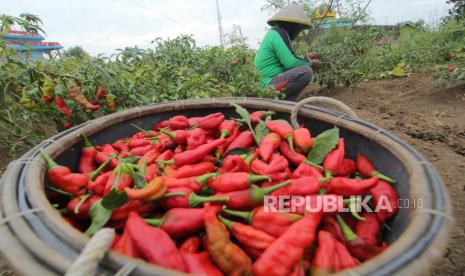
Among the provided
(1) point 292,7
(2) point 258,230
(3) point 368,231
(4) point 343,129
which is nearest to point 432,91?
(1) point 292,7

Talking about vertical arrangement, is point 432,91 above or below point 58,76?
below

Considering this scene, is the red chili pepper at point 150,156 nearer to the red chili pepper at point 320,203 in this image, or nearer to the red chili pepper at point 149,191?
the red chili pepper at point 149,191

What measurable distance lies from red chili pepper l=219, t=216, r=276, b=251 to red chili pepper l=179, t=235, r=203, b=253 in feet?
0.45

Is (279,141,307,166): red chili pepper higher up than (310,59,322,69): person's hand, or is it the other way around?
(310,59,322,69): person's hand

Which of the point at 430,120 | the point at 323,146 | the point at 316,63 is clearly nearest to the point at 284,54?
the point at 316,63

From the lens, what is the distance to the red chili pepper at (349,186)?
123 cm

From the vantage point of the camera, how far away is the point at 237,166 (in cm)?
140

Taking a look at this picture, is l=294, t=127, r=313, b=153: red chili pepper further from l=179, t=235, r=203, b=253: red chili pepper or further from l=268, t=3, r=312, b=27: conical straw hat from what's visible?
l=268, t=3, r=312, b=27: conical straw hat

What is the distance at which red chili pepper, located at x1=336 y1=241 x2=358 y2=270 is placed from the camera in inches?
38.3

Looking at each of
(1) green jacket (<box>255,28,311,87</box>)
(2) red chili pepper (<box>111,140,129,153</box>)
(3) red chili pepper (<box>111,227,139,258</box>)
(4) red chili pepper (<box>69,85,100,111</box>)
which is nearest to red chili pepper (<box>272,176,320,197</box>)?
(3) red chili pepper (<box>111,227,139,258</box>)

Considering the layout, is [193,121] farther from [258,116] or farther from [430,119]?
[430,119]

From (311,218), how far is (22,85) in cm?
230

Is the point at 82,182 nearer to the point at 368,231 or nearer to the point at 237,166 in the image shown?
the point at 237,166

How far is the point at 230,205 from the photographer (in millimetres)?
1204
